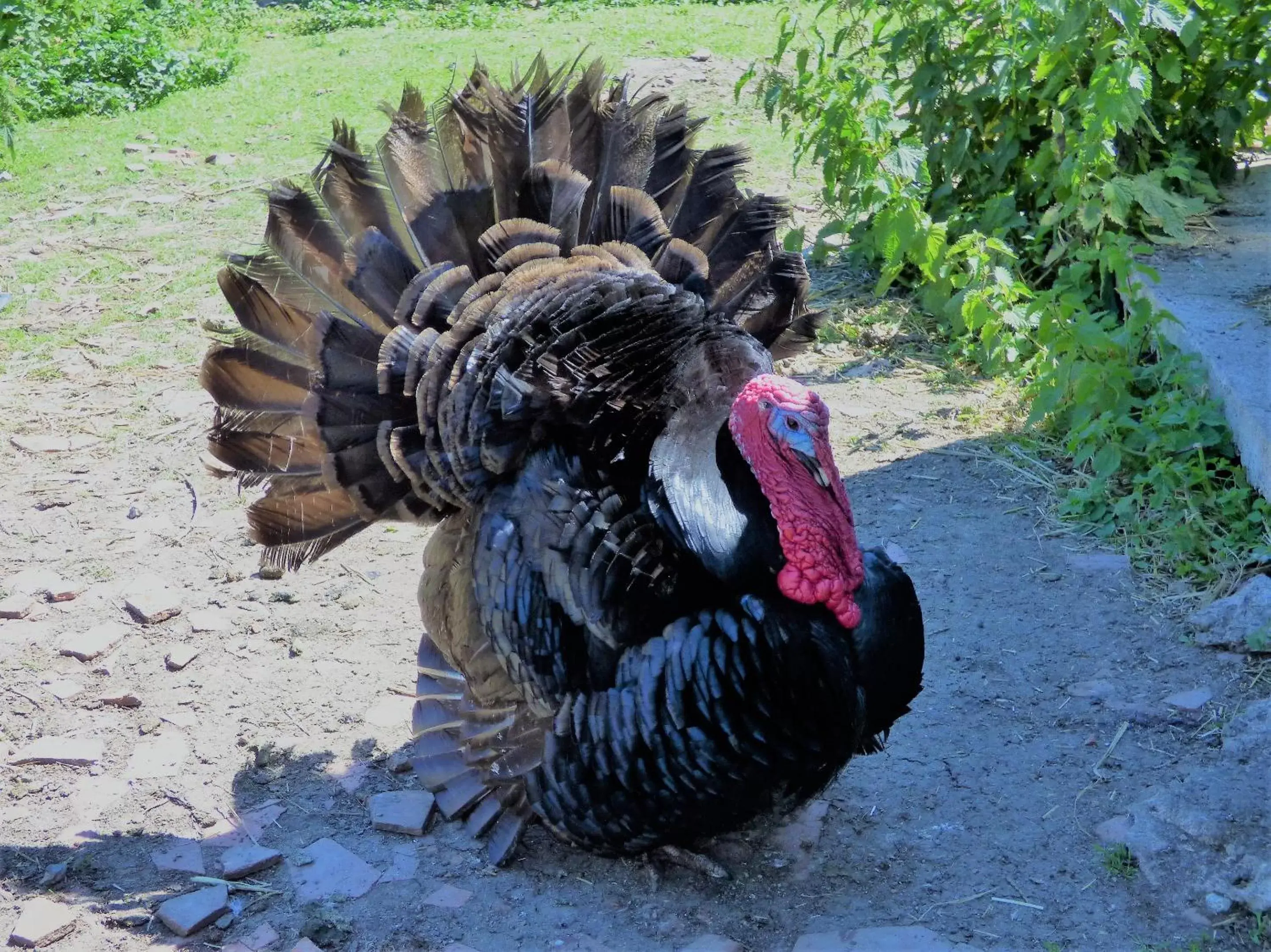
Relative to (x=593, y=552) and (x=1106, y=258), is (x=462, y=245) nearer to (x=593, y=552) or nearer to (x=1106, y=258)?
(x=593, y=552)

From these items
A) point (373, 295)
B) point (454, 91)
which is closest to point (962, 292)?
point (454, 91)

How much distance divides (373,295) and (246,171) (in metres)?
5.57

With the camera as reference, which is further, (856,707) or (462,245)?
(462,245)

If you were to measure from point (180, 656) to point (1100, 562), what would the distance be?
3189mm

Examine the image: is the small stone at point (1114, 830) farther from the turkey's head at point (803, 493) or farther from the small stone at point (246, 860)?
the small stone at point (246, 860)

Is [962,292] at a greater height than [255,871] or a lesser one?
greater

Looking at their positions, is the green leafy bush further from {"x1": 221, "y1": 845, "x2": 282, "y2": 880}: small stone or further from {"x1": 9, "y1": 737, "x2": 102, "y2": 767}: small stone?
{"x1": 221, "y1": 845, "x2": 282, "y2": 880}: small stone

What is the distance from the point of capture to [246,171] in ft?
28.9

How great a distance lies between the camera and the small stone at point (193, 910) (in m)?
3.39

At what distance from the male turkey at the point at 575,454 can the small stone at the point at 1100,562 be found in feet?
4.51

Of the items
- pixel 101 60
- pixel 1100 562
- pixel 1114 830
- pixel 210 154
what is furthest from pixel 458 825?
pixel 101 60

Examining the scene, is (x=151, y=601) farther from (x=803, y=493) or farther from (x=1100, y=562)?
(x=1100, y=562)

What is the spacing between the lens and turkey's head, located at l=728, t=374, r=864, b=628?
3.09m

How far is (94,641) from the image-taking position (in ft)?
14.8
